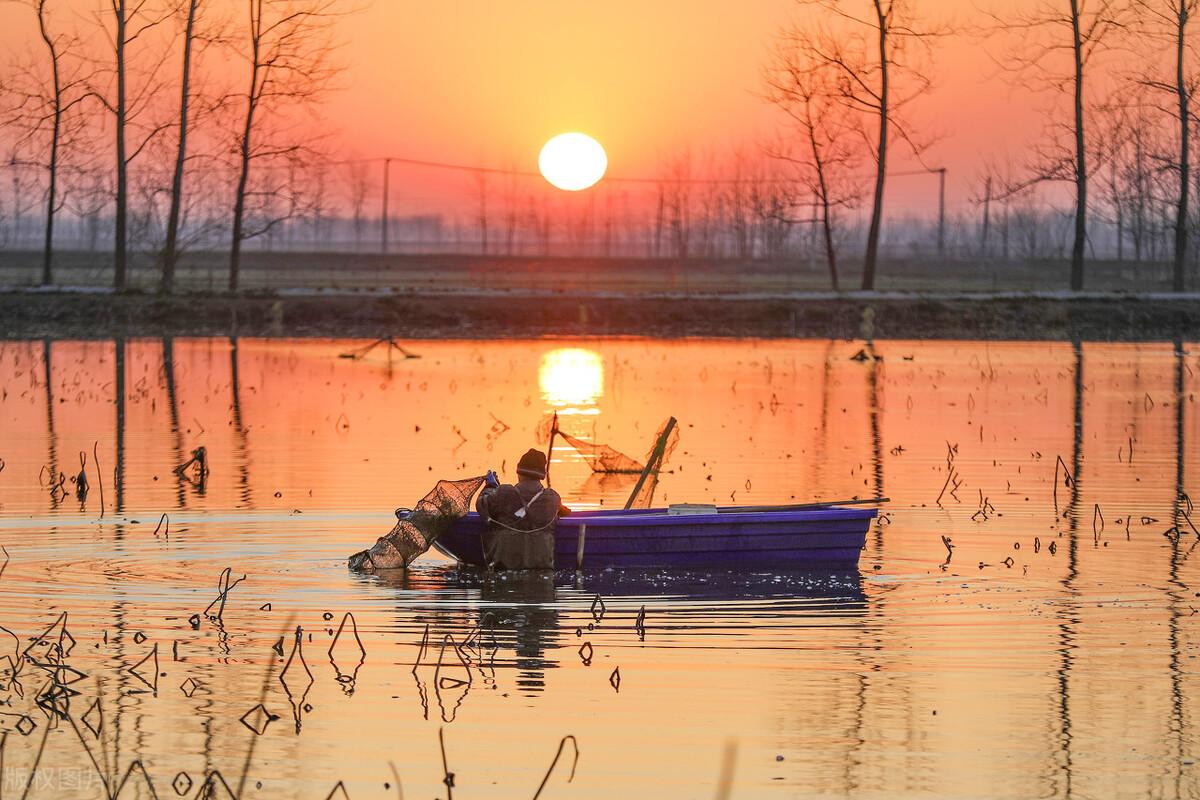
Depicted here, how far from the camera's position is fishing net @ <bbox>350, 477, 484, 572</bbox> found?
16750mm

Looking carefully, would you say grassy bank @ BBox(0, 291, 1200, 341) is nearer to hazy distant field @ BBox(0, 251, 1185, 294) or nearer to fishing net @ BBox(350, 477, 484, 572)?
hazy distant field @ BBox(0, 251, 1185, 294)

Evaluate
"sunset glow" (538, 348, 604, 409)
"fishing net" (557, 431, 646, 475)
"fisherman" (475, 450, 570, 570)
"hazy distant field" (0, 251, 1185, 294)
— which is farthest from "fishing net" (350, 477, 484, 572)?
"hazy distant field" (0, 251, 1185, 294)

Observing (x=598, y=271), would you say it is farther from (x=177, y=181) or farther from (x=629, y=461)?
(x=629, y=461)

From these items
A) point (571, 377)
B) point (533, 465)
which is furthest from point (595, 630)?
point (571, 377)

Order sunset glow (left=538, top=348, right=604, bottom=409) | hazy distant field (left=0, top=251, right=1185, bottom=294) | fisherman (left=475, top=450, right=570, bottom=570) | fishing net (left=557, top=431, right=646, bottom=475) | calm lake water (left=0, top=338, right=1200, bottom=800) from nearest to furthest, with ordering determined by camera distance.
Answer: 1. calm lake water (left=0, top=338, right=1200, bottom=800)
2. fisherman (left=475, top=450, right=570, bottom=570)
3. fishing net (left=557, top=431, right=646, bottom=475)
4. sunset glow (left=538, top=348, right=604, bottom=409)
5. hazy distant field (left=0, top=251, right=1185, bottom=294)

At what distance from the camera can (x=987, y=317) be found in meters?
60.6

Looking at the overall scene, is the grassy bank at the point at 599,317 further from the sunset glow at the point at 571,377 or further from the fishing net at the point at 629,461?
the fishing net at the point at 629,461

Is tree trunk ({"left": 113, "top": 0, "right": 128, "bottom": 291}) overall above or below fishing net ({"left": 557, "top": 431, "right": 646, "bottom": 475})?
above

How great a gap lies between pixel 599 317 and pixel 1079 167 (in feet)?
65.9

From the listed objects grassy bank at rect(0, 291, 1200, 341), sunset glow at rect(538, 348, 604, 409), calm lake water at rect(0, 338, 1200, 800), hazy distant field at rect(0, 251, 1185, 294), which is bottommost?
calm lake water at rect(0, 338, 1200, 800)

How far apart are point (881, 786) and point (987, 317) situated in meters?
52.4

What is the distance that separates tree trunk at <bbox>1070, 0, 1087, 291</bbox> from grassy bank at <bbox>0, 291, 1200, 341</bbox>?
422cm

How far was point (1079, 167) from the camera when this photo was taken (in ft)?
217

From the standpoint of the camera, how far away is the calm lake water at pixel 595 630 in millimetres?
10289
